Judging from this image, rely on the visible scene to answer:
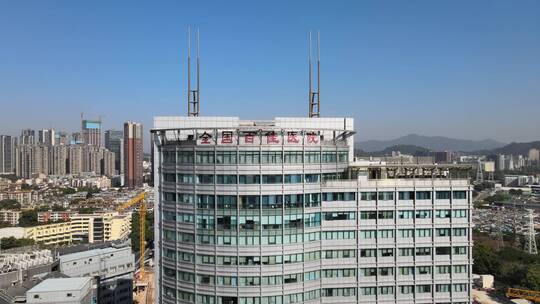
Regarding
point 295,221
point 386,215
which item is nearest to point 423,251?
point 386,215

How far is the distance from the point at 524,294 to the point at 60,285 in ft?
269

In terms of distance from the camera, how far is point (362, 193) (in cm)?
3984

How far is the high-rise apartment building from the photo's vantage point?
3631cm

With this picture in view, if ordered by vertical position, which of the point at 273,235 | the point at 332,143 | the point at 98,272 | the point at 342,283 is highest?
the point at 332,143

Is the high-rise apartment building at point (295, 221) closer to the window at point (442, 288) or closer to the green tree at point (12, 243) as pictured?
the window at point (442, 288)

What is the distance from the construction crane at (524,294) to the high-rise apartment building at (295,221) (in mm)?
54268

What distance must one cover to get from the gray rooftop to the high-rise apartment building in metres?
21.5

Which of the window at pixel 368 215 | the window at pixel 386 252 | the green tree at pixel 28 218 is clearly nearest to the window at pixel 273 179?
the window at pixel 368 215

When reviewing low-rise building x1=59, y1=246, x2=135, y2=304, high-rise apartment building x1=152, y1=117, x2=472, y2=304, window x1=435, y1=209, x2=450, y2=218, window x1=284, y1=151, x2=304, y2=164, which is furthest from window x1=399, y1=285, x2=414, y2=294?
low-rise building x1=59, y1=246, x2=135, y2=304

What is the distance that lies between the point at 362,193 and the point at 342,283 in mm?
8309

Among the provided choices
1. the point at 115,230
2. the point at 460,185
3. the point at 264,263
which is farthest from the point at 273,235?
the point at 115,230

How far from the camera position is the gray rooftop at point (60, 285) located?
2142 inches

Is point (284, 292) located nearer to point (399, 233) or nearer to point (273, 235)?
point (273, 235)

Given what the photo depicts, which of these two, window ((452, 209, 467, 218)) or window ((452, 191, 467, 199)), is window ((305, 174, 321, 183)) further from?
window ((452, 209, 467, 218))
